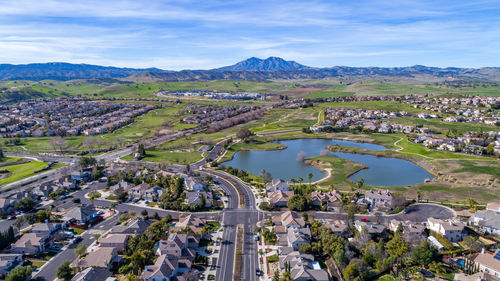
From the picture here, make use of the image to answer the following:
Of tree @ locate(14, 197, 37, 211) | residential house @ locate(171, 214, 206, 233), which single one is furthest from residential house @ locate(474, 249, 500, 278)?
tree @ locate(14, 197, 37, 211)

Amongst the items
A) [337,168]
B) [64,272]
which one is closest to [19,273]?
[64,272]

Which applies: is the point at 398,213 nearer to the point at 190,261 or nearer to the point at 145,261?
the point at 190,261

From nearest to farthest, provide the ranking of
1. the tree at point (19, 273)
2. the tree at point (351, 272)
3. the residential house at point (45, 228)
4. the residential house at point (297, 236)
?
the tree at point (19, 273) → the tree at point (351, 272) → the residential house at point (297, 236) → the residential house at point (45, 228)

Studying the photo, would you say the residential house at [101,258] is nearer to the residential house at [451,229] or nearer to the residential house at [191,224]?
the residential house at [191,224]

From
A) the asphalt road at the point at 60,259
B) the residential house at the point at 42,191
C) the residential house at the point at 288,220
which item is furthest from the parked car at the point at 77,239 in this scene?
the residential house at the point at 288,220

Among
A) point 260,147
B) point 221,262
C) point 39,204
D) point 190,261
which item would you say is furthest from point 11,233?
point 260,147
